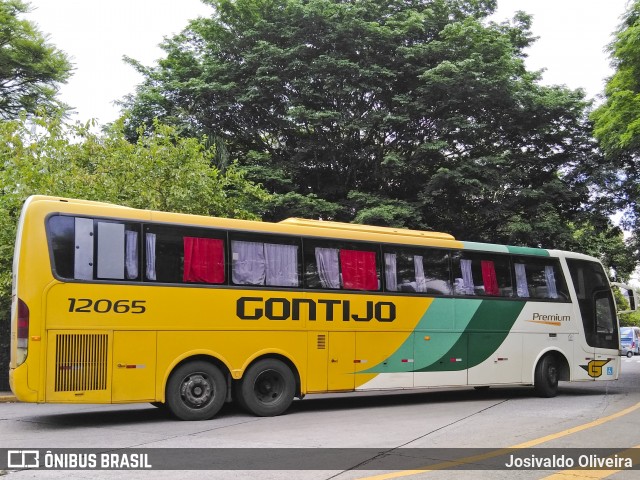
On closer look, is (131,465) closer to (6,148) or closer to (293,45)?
(6,148)

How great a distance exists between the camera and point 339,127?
75.7 ft

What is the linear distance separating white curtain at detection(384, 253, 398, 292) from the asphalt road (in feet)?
7.64

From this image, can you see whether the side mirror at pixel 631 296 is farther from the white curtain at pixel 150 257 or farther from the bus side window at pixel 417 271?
the white curtain at pixel 150 257

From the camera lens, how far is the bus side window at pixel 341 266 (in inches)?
482

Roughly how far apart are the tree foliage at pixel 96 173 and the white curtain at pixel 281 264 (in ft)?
18.4

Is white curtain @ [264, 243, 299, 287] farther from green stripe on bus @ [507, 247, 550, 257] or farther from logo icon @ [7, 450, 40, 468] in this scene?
green stripe on bus @ [507, 247, 550, 257]

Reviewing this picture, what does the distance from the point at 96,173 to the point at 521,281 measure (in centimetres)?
1067

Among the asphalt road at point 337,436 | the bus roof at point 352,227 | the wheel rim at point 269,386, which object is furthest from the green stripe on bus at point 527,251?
the wheel rim at point 269,386

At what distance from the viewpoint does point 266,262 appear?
11727mm

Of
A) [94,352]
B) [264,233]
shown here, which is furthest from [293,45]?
[94,352]

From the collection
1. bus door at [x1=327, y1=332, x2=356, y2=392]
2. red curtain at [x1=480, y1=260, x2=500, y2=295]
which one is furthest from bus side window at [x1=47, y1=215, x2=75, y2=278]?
red curtain at [x1=480, y1=260, x2=500, y2=295]

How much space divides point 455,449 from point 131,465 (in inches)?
147

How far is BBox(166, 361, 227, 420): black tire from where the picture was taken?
10547 mm

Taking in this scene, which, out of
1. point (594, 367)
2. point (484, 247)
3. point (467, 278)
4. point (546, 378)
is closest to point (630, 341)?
point (594, 367)
